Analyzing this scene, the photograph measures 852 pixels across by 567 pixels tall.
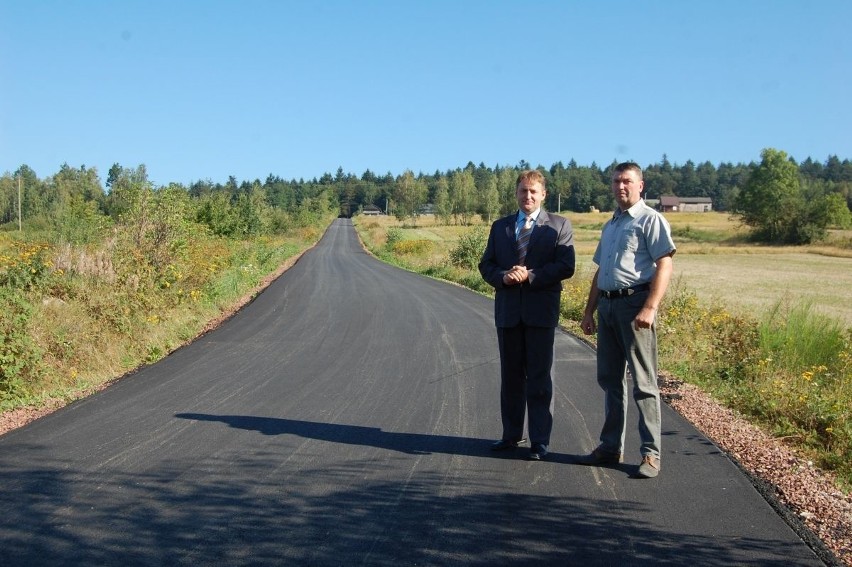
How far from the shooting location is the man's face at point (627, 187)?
194 inches

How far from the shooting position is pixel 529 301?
17.0ft

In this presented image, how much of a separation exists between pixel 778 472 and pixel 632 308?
1.52 metres

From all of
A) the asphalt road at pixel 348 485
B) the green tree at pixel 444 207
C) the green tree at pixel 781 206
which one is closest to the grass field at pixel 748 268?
the green tree at pixel 781 206

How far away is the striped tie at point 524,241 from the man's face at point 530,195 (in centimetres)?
10

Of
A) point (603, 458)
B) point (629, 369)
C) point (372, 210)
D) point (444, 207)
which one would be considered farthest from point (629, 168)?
point (372, 210)

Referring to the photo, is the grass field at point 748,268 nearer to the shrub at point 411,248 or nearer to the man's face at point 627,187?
the shrub at point 411,248

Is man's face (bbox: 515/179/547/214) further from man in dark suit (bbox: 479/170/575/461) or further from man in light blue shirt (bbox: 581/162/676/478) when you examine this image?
man in light blue shirt (bbox: 581/162/676/478)

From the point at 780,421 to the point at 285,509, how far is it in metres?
4.94

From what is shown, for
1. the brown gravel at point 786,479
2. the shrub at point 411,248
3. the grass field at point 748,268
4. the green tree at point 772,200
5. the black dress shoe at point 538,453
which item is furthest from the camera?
the green tree at point 772,200

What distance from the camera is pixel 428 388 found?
24.3 feet

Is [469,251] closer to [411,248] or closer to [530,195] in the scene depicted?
[411,248]

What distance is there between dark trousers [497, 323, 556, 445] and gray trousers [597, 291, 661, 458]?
0.42 m

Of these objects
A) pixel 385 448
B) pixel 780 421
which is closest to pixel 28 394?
pixel 385 448

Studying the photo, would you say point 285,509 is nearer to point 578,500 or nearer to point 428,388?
point 578,500
